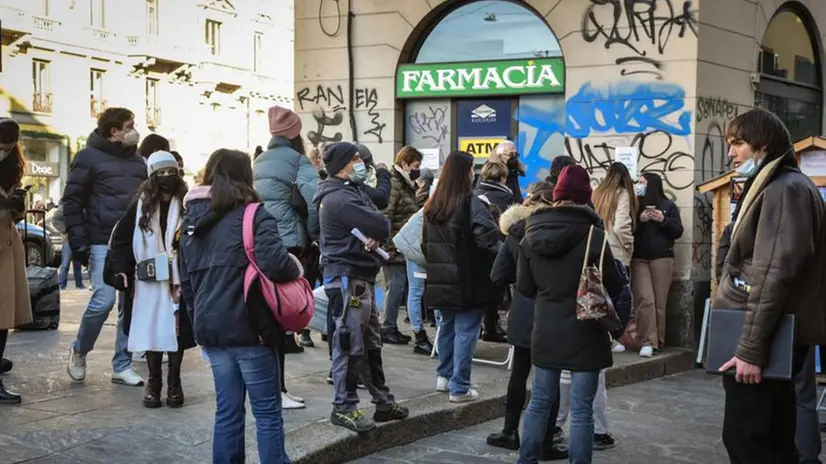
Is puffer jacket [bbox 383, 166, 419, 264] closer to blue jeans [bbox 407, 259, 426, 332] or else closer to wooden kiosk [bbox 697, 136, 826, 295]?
blue jeans [bbox 407, 259, 426, 332]

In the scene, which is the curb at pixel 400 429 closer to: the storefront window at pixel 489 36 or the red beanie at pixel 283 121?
the red beanie at pixel 283 121

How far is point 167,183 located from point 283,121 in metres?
0.95

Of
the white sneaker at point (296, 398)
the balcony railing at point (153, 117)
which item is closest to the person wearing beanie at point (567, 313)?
the white sneaker at point (296, 398)

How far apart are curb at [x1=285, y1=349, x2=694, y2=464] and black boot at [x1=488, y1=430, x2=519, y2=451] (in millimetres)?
519

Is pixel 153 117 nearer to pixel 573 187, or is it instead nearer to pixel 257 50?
pixel 257 50

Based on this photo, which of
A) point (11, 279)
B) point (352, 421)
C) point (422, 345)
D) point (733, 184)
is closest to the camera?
point (352, 421)

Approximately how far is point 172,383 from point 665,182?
6.21m

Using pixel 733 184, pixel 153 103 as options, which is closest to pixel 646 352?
pixel 733 184

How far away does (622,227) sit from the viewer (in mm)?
10039

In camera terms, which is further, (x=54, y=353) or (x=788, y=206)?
(x=54, y=353)

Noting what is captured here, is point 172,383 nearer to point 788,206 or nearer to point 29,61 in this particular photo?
point 788,206

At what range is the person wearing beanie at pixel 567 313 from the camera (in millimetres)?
5453

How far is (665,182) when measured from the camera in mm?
11016

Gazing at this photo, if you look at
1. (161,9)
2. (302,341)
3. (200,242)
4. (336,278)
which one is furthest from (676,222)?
(161,9)
